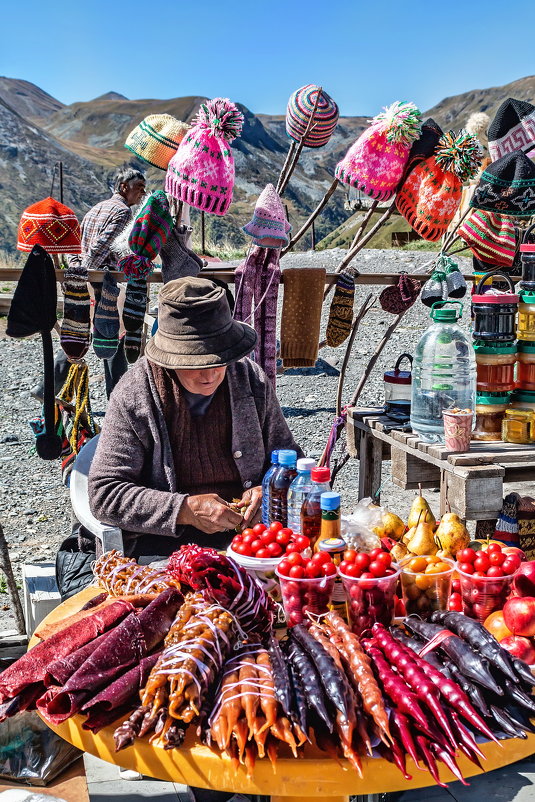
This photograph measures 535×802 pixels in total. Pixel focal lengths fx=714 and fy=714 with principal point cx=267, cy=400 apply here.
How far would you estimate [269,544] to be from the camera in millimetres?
2115

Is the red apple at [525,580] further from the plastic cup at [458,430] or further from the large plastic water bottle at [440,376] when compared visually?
the large plastic water bottle at [440,376]

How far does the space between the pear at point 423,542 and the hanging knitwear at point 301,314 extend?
2419 millimetres

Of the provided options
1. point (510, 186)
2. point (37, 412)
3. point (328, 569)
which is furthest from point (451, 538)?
point (37, 412)

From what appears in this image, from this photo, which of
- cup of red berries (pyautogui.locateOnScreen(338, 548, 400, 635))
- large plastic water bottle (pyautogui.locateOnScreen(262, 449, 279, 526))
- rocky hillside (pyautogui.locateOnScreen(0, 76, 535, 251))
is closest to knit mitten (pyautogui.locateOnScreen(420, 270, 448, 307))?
large plastic water bottle (pyautogui.locateOnScreen(262, 449, 279, 526))

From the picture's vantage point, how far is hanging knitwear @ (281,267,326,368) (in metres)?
4.57

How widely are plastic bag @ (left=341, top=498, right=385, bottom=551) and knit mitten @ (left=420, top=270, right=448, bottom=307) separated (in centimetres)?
215

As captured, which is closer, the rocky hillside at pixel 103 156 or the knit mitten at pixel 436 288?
the knit mitten at pixel 436 288

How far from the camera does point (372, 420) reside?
3145mm

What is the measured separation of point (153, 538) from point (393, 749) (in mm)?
1694

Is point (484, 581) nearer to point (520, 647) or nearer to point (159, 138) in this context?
point (520, 647)

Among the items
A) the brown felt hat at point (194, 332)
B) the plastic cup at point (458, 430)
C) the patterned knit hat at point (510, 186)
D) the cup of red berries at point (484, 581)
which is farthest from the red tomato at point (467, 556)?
the patterned knit hat at point (510, 186)

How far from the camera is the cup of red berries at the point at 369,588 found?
186 cm

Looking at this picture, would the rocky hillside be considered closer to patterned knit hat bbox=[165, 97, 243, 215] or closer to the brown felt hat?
patterned knit hat bbox=[165, 97, 243, 215]

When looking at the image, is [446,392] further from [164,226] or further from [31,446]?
[31,446]
